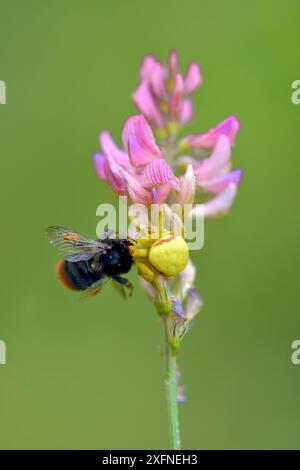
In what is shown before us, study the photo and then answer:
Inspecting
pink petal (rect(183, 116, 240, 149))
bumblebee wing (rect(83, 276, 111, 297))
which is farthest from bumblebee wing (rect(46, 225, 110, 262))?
pink petal (rect(183, 116, 240, 149))

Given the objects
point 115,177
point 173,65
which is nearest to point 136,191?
point 115,177

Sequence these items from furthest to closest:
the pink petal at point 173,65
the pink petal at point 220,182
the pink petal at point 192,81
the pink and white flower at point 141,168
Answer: the pink petal at point 192,81 < the pink petal at point 173,65 < the pink petal at point 220,182 < the pink and white flower at point 141,168

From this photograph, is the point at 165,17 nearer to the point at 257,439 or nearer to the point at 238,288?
the point at 238,288

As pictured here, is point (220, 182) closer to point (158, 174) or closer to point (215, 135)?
point (215, 135)

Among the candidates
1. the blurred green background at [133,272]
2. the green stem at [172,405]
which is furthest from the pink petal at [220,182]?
the blurred green background at [133,272]

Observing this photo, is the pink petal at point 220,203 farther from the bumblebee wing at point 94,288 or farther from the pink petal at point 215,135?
the bumblebee wing at point 94,288

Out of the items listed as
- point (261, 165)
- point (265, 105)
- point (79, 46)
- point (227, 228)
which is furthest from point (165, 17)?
point (227, 228)
